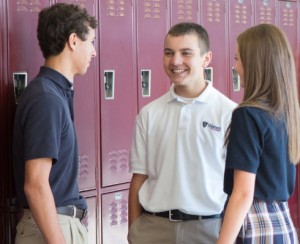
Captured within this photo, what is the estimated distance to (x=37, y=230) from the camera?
205 cm

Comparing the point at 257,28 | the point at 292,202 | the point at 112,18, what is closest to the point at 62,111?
the point at 257,28

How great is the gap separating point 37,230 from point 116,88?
1129 mm

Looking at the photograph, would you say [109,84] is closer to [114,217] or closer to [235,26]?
[114,217]

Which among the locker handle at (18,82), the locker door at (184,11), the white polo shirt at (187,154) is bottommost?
the white polo shirt at (187,154)

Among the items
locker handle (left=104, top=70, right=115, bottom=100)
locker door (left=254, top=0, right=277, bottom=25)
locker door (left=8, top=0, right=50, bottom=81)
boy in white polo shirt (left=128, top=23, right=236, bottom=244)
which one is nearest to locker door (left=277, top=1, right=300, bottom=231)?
locker door (left=254, top=0, right=277, bottom=25)

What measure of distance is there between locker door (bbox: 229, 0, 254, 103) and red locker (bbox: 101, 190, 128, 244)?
1123 mm

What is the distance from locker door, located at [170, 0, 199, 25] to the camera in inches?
127

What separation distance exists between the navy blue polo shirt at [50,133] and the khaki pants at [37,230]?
60 mm

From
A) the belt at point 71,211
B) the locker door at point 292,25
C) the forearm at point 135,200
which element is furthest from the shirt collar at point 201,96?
the locker door at point 292,25

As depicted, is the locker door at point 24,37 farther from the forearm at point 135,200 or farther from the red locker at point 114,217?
the red locker at point 114,217

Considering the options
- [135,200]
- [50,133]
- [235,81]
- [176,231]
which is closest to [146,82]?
[235,81]

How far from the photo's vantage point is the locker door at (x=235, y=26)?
3609mm

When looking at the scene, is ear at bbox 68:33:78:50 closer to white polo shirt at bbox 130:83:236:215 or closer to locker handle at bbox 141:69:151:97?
white polo shirt at bbox 130:83:236:215

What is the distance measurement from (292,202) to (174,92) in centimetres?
231
